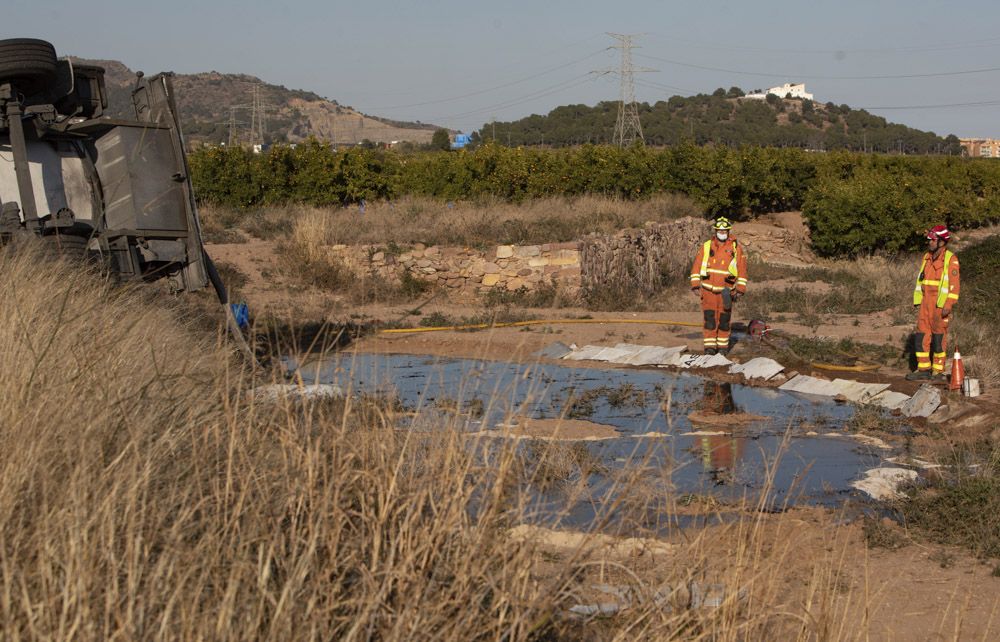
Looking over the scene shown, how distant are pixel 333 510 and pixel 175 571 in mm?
612

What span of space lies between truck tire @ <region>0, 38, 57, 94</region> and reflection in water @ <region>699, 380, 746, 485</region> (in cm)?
731

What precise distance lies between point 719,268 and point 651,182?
22.6 meters

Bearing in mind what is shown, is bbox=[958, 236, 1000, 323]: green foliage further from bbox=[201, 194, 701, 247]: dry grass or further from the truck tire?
the truck tire

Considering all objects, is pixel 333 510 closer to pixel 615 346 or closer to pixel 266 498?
pixel 266 498

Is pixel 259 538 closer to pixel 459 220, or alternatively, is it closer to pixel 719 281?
pixel 719 281

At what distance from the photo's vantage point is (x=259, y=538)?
338 centimetres

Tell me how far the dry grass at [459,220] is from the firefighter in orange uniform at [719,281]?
830 centimetres

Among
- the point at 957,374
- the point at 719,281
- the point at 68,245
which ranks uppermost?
the point at 68,245

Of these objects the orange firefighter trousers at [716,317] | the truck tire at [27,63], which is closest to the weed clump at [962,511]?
the orange firefighter trousers at [716,317]

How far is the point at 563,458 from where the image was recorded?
7.70 metres

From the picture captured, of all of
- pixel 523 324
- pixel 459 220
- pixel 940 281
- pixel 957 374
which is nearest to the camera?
pixel 957 374

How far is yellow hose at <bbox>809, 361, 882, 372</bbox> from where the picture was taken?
14008 mm

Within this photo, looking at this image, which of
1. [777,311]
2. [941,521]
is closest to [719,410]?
[941,521]

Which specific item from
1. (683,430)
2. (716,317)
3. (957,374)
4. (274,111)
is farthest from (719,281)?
(274,111)
